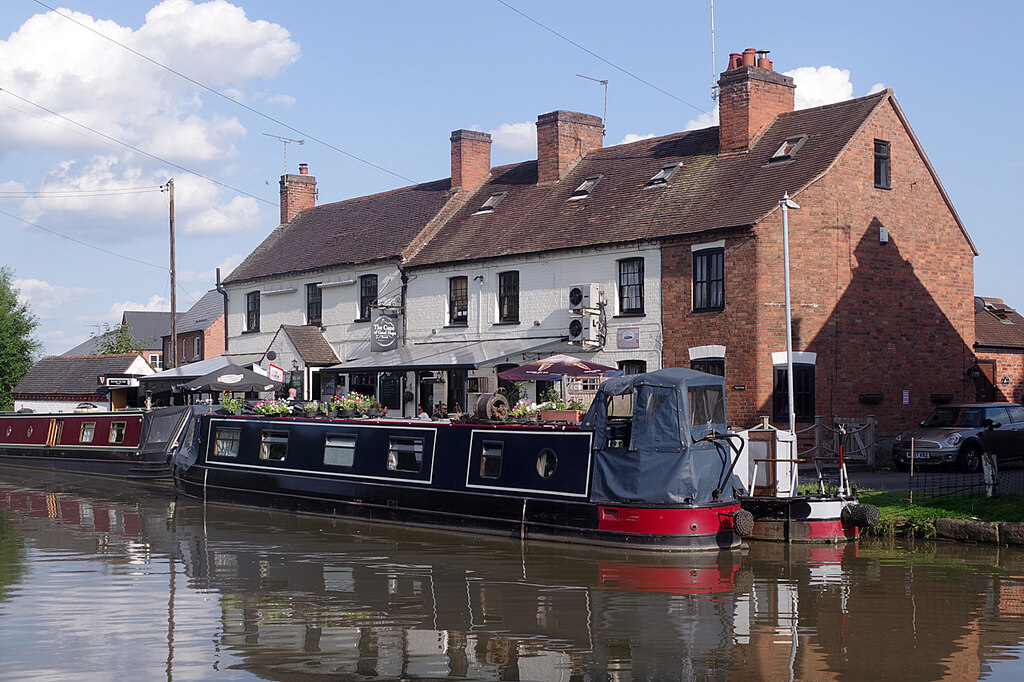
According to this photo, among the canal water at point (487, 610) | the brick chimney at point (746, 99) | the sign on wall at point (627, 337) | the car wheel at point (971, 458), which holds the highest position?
the brick chimney at point (746, 99)

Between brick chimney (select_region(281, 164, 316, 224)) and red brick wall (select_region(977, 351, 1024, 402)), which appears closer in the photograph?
red brick wall (select_region(977, 351, 1024, 402))

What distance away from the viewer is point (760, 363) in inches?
930

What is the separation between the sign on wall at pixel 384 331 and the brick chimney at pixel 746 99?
10733 millimetres

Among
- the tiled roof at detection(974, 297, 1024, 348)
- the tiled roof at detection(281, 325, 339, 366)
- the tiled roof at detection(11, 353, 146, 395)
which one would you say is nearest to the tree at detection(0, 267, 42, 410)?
the tiled roof at detection(11, 353, 146, 395)

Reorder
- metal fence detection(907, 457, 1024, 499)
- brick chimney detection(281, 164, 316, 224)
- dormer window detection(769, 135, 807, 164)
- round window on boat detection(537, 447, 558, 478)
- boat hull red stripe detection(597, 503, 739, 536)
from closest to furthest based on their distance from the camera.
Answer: boat hull red stripe detection(597, 503, 739, 536) < round window on boat detection(537, 447, 558, 478) < metal fence detection(907, 457, 1024, 499) < dormer window detection(769, 135, 807, 164) < brick chimney detection(281, 164, 316, 224)

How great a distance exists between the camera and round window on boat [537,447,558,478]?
683 inches

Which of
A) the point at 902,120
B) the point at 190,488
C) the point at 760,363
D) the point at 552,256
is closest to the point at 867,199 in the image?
the point at 902,120

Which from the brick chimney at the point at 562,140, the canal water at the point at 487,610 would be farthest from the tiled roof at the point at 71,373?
the canal water at the point at 487,610

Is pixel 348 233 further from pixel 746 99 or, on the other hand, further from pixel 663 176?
pixel 746 99

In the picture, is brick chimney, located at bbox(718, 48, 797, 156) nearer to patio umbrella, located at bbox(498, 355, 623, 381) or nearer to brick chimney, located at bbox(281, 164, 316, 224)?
patio umbrella, located at bbox(498, 355, 623, 381)

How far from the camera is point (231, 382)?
29.8 m

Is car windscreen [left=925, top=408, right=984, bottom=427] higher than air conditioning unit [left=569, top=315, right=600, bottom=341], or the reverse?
air conditioning unit [left=569, top=315, right=600, bottom=341]

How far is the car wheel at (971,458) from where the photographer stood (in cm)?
2291

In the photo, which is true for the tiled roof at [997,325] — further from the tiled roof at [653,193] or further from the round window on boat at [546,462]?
the round window on boat at [546,462]
